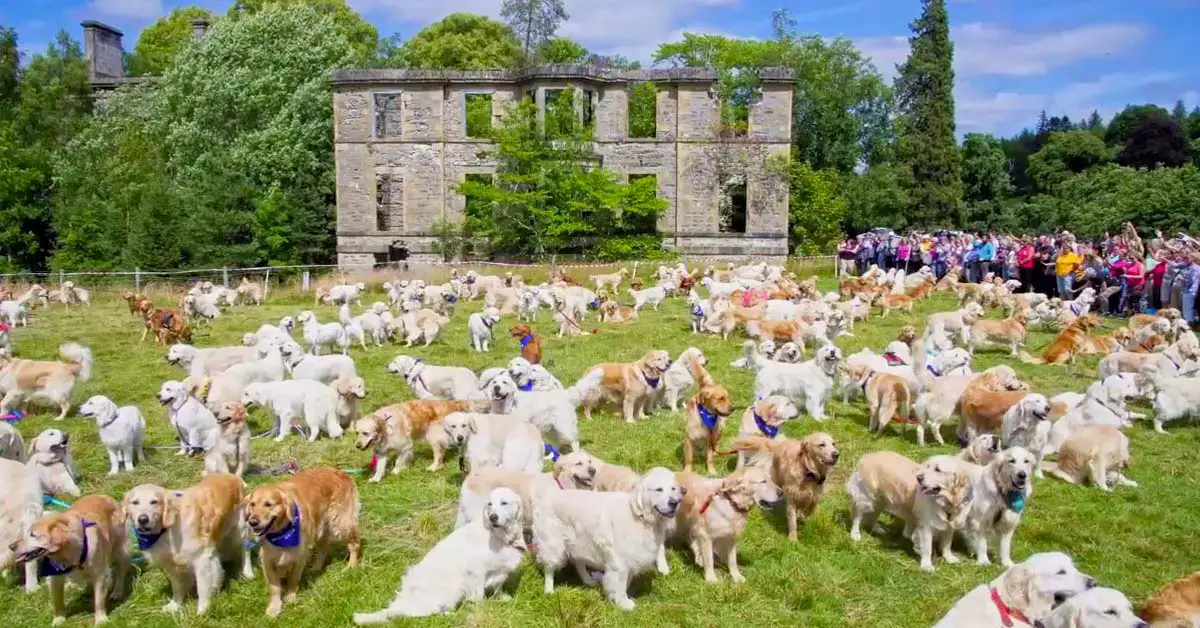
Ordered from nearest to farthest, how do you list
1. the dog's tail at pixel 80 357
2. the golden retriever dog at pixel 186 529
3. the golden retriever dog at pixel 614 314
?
1. the golden retriever dog at pixel 186 529
2. the dog's tail at pixel 80 357
3. the golden retriever dog at pixel 614 314

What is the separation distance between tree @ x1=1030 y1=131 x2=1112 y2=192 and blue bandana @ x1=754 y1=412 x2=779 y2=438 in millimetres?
48415

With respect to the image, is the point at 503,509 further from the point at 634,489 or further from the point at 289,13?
the point at 289,13

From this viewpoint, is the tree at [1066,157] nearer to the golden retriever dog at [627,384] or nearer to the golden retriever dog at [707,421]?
the golden retriever dog at [627,384]

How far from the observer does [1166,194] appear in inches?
1104

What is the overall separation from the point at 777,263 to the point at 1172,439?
25251 millimetres

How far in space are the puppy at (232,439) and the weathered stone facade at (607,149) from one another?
2824 centimetres

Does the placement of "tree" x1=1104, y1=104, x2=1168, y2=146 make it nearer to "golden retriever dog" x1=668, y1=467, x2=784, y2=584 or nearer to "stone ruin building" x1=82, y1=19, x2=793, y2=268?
"stone ruin building" x1=82, y1=19, x2=793, y2=268

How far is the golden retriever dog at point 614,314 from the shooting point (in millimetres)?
19062

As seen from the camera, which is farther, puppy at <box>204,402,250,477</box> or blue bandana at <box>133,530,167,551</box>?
puppy at <box>204,402,250,477</box>

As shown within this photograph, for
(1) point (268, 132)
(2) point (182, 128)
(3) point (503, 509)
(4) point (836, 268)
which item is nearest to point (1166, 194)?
(4) point (836, 268)

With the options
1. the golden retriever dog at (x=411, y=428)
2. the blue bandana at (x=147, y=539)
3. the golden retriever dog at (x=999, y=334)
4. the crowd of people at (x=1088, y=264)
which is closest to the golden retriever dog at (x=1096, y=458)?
the golden retriever dog at (x=411, y=428)

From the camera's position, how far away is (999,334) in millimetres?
14664

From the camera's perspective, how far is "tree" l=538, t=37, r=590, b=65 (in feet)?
157

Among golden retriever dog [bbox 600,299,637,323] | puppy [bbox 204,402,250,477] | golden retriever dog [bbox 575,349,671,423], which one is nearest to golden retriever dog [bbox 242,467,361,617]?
puppy [bbox 204,402,250,477]
